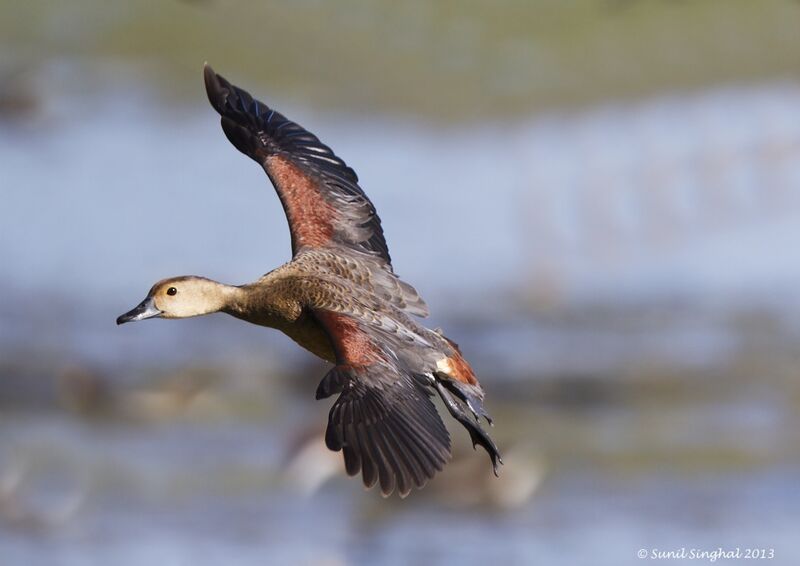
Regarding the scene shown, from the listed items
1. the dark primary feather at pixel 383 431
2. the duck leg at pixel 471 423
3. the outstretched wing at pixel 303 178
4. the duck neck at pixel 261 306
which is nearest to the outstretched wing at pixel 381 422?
the dark primary feather at pixel 383 431

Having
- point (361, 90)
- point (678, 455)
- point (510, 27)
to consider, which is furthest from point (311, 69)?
point (678, 455)

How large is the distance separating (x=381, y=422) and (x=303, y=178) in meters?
2.09

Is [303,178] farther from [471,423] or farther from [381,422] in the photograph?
[381,422]

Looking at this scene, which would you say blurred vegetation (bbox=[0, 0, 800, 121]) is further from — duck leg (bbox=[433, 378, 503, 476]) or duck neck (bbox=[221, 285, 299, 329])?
duck leg (bbox=[433, 378, 503, 476])

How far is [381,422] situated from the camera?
5883 millimetres

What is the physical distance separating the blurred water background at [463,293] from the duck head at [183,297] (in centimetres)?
321

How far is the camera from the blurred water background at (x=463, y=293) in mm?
10781

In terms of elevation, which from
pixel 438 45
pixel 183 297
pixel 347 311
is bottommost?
pixel 347 311

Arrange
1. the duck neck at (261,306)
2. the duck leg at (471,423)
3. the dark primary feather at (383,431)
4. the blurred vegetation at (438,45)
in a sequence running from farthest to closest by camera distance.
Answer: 1. the blurred vegetation at (438,45)
2. the duck neck at (261,306)
3. the duck leg at (471,423)
4. the dark primary feather at (383,431)

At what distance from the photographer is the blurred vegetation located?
17125 millimetres

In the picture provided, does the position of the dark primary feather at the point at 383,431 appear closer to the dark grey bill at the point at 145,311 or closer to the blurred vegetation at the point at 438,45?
the dark grey bill at the point at 145,311

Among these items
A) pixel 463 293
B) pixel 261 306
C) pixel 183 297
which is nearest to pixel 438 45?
pixel 463 293

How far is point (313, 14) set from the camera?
17.8 meters

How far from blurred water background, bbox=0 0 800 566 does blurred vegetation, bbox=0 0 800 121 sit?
1.2 inches
